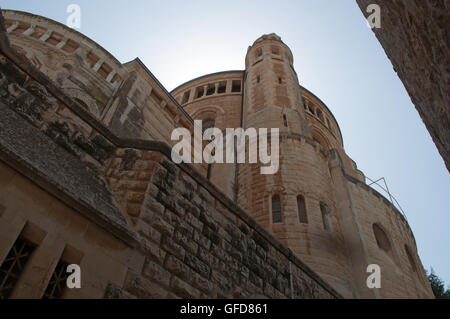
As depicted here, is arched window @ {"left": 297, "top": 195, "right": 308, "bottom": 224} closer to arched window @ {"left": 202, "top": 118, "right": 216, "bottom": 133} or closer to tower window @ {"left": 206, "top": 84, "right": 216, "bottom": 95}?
arched window @ {"left": 202, "top": 118, "right": 216, "bottom": 133}

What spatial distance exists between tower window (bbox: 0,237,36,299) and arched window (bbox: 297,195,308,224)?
9.22 meters

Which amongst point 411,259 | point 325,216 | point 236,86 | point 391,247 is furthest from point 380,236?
point 236,86

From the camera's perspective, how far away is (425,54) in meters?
2.30

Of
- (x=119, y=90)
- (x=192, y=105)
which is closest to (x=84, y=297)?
(x=119, y=90)

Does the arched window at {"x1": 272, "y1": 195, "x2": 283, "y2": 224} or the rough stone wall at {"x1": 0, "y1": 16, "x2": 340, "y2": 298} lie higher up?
the arched window at {"x1": 272, "y1": 195, "x2": 283, "y2": 224}

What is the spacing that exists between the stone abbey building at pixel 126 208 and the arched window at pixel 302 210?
0.05m

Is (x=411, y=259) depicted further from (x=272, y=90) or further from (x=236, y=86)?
(x=236, y=86)

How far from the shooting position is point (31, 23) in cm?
1152

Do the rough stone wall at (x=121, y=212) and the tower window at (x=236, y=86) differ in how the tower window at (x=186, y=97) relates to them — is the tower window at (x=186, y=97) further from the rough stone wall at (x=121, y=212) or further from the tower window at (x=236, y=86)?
the rough stone wall at (x=121, y=212)

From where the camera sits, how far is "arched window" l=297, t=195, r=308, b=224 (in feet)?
37.1

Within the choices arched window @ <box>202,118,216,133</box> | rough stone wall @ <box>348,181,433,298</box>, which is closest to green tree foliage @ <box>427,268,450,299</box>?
rough stone wall @ <box>348,181,433,298</box>

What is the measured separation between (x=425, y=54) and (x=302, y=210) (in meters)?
9.85

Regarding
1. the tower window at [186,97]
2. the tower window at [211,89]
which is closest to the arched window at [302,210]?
the tower window at [211,89]

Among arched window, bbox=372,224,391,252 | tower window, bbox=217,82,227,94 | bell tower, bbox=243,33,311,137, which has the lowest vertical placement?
arched window, bbox=372,224,391,252
